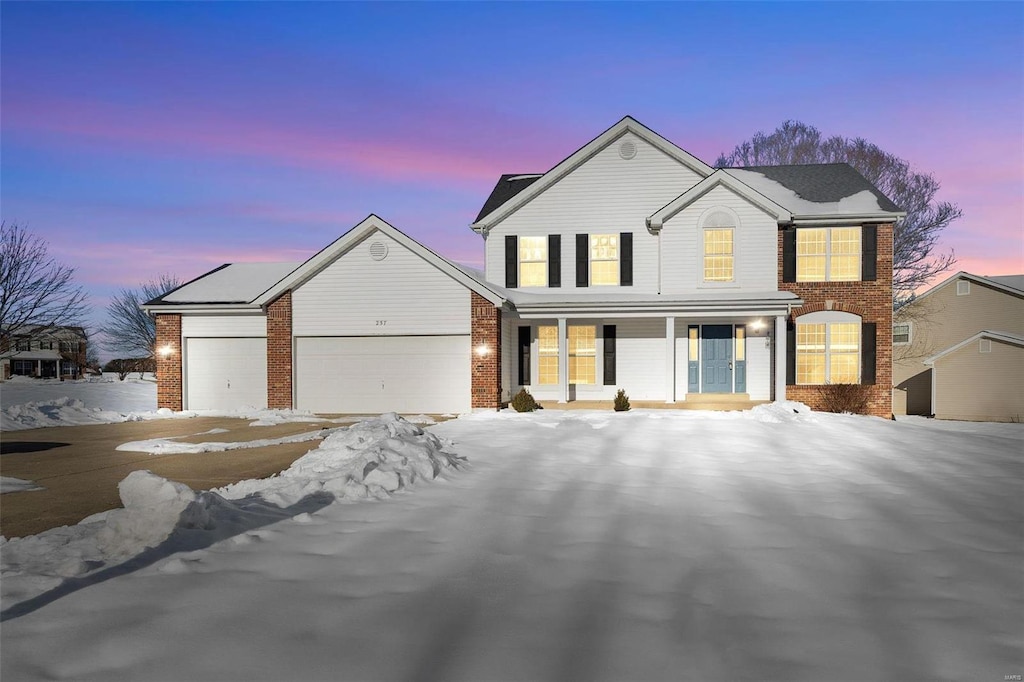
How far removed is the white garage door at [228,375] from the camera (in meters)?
18.8

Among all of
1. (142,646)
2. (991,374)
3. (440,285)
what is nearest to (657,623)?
(142,646)

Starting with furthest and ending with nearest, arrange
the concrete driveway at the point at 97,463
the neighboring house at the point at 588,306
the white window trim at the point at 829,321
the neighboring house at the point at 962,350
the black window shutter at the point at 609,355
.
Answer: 1. the neighboring house at the point at 962,350
2. the black window shutter at the point at 609,355
3. the white window trim at the point at 829,321
4. the neighboring house at the point at 588,306
5. the concrete driveway at the point at 97,463

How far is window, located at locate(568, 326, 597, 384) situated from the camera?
19203mm

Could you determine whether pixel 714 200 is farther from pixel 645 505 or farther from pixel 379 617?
pixel 379 617

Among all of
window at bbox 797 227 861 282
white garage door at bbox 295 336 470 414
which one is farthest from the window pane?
white garage door at bbox 295 336 470 414

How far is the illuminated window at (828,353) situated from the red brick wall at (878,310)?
18.1 inches

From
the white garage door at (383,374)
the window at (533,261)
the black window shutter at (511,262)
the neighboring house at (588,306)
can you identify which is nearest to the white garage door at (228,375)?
the neighboring house at (588,306)

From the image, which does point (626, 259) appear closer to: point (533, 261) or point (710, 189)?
point (533, 261)

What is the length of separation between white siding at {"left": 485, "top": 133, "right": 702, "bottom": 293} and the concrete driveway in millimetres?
9358

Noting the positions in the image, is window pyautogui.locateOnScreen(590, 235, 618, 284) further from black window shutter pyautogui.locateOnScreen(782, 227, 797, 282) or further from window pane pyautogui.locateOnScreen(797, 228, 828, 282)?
window pane pyautogui.locateOnScreen(797, 228, 828, 282)

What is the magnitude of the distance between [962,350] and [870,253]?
36.4 feet

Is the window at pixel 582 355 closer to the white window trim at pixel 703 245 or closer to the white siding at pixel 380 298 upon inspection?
the white window trim at pixel 703 245

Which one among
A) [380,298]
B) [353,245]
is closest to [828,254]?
[380,298]

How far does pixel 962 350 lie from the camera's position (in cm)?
2505
